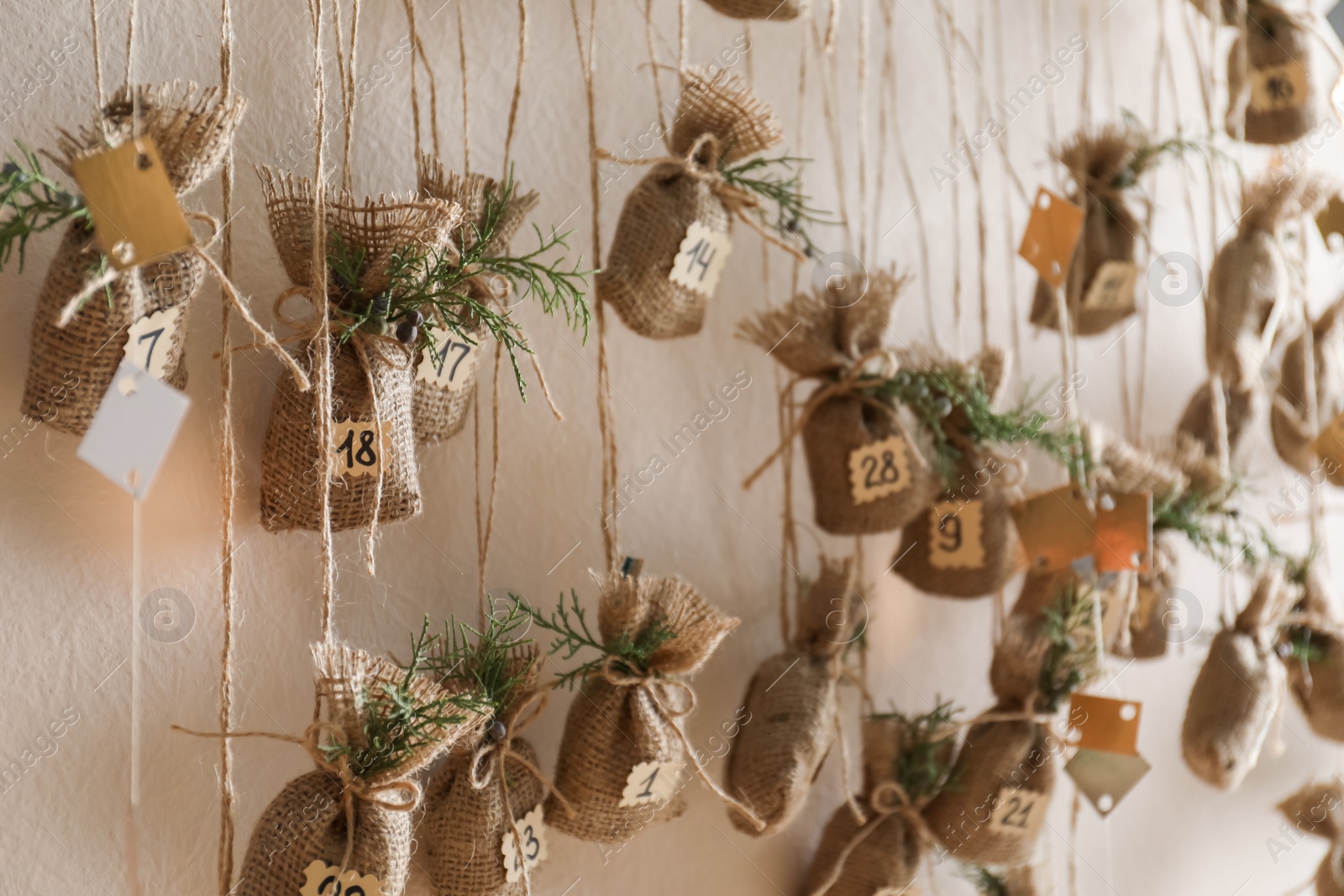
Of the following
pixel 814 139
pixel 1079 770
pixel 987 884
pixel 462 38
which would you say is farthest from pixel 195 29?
pixel 987 884

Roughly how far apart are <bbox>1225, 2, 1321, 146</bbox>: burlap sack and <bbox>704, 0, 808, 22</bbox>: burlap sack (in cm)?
74

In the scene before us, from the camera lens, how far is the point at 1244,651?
137 cm

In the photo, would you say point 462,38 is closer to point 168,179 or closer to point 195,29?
Answer: point 195,29

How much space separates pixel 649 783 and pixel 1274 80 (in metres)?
1.24

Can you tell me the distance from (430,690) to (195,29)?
0.59 meters

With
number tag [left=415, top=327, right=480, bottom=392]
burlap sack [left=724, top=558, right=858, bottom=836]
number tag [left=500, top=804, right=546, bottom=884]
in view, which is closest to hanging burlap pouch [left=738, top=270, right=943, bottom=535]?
burlap sack [left=724, top=558, right=858, bottom=836]

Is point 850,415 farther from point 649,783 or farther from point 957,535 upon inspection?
point 649,783

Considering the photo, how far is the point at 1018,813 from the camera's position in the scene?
1.23 m

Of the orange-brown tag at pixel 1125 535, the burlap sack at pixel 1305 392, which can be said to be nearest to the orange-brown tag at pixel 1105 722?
the orange-brown tag at pixel 1125 535

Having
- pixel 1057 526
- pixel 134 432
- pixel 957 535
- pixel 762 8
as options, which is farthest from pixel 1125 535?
pixel 134 432

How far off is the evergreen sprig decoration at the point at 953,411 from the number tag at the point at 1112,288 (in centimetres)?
27

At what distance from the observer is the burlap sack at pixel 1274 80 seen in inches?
58.9

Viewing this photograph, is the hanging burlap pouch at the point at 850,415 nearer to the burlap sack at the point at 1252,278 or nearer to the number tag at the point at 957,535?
the number tag at the point at 957,535

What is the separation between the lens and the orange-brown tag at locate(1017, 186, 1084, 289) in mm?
1212
